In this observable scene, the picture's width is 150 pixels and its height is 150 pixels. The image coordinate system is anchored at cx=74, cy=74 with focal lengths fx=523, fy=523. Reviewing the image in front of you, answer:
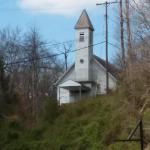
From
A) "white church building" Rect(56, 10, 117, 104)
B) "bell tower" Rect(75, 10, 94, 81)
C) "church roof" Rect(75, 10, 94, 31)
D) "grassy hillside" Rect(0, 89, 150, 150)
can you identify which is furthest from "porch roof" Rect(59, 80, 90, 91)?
"grassy hillside" Rect(0, 89, 150, 150)

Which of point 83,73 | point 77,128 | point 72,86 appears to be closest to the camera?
point 77,128

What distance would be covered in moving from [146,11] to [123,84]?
22.0ft

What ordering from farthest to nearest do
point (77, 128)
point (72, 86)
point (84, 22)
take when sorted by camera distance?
point (84, 22) < point (72, 86) < point (77, 128)

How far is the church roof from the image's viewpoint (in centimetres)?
5925

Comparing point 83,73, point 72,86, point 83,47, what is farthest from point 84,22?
point 72,86

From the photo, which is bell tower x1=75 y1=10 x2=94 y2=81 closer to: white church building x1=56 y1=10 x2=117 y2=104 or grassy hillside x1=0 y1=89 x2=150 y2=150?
white church building x1=56 y1=10 x2=117 y2=104

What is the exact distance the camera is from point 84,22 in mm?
59688

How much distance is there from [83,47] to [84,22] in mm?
3165

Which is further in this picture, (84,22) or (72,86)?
(84,22)

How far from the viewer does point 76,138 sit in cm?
3309

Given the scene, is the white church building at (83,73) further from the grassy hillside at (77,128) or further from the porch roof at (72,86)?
the grassy hillside at (77,128)

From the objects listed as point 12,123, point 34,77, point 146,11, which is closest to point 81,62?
point 34,77

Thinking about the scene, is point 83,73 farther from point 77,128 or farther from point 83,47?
point 77,128

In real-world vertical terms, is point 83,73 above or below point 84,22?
below
